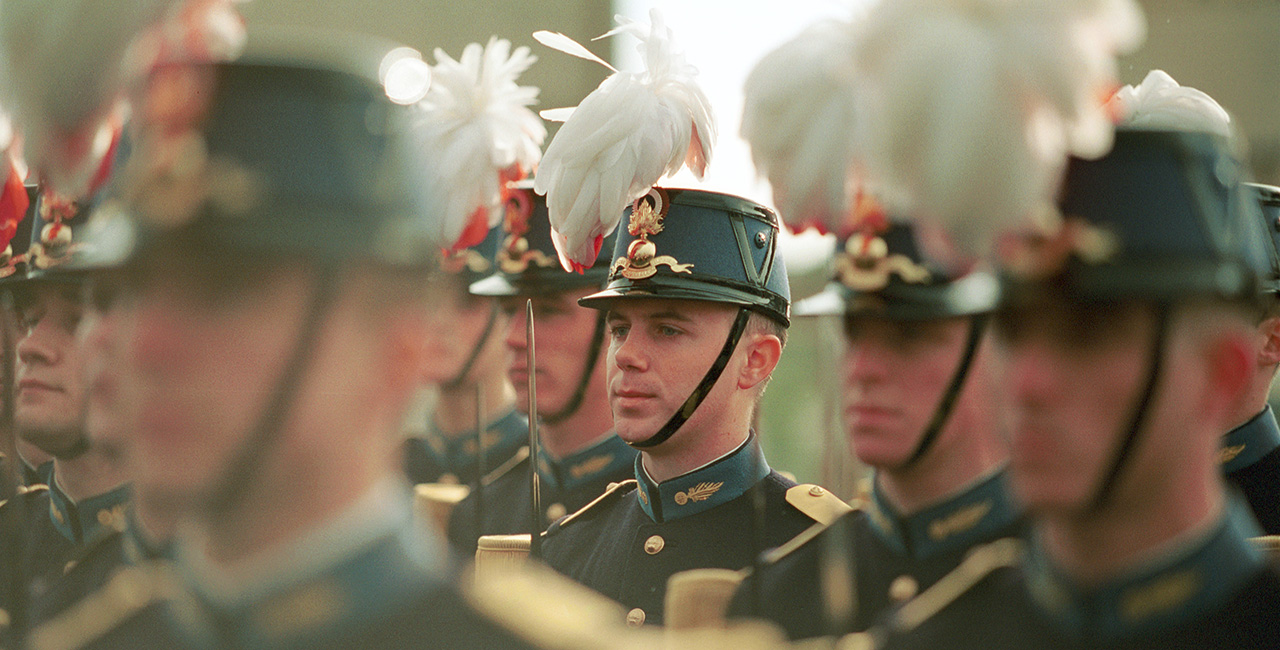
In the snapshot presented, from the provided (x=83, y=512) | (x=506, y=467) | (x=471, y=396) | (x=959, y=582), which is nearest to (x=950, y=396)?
(x=959, y=582)

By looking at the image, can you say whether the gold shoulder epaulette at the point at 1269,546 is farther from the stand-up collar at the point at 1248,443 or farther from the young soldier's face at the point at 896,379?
the stand-up collar at the point at 1248,443

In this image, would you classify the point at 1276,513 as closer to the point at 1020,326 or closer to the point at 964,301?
the point at 964,301

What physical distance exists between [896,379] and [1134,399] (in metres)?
0.68

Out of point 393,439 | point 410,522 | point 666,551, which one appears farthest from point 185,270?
point 666,551

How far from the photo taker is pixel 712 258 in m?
4.08

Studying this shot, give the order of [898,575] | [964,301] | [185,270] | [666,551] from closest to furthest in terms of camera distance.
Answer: [185,270] < [964,301] < [898,575] < [666,551]

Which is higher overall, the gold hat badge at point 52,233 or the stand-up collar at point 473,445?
the gold hat badge at point 52,233

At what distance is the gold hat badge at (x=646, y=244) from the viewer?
4051 millimetres

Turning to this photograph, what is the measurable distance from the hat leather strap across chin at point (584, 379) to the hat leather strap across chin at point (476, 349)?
31.7 inches

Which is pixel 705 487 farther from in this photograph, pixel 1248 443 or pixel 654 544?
pixel 1248 443

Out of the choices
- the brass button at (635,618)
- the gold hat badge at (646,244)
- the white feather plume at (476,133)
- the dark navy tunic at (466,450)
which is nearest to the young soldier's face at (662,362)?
the gold hat badge at (646,244)

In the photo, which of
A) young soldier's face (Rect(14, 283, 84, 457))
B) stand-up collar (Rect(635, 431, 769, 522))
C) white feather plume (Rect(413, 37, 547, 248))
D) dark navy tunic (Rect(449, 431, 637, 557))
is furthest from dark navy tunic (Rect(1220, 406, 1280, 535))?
young soldier's face (Rect(14, 283, 84, 457))

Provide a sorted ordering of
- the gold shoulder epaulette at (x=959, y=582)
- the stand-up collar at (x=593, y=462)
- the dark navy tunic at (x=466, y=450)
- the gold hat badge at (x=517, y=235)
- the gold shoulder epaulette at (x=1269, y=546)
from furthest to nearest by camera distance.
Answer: the dark navy tunic at (x=466, y=450), the gold hat badge at (x=517, y=235), the stand-up collar at (x=593, y=462), the gold shoulder epaulette at (x=1269, y=546), the gold shoulder epaulette at (x=959, y=582)

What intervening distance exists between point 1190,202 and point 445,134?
3542mm
